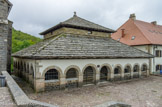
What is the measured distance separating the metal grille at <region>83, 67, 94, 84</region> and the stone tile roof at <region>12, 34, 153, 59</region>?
1.73 metres

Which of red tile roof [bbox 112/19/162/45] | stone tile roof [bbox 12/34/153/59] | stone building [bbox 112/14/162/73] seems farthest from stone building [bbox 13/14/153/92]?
red tile roof [bbox 112/19/162/45]

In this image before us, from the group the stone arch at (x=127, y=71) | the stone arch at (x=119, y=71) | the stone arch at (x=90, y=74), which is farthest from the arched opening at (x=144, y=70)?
the stone arch at (x=90, y=74)

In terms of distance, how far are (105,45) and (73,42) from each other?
4.11m

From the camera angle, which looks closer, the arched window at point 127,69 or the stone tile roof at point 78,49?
the stone tile roof at point 78,49

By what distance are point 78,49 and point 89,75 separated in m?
2.96

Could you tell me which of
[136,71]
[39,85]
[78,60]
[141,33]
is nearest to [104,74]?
[78,60]

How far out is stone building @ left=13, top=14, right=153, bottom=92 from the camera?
933 cm

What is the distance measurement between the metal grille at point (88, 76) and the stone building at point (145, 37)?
1246 cm

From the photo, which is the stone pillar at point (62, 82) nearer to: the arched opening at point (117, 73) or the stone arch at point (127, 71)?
the arched opening at point (117, 73)

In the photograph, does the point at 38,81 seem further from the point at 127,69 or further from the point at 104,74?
the point at 127,69

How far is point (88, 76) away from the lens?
1182 cm

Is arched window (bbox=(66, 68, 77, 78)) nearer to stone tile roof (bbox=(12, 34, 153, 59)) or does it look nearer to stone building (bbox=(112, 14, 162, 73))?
stone tile roof (bbox=(12, 34, 153, 59))

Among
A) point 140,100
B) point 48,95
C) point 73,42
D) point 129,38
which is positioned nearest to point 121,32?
point 129,38

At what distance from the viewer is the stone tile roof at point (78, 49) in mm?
9470
